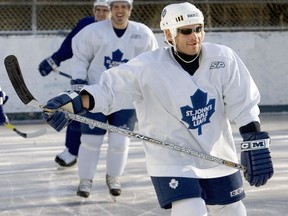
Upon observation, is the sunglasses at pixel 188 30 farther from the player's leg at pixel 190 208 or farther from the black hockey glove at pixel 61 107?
the player's leg at pixel 190 208

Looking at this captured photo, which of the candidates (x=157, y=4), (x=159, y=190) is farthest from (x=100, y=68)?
(x=157, y=4)

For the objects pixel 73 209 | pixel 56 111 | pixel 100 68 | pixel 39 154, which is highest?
pixel 56 111

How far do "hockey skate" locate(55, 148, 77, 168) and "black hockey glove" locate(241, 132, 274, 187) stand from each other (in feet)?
12.3

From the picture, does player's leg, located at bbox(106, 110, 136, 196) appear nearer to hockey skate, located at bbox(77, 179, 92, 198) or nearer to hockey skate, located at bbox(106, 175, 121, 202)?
hockey skate, located at bbox(106, 175, 121, 202)

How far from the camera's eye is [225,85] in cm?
440

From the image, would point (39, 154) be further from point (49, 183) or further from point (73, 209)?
point (73, 209)

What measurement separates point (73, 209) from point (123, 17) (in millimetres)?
1395

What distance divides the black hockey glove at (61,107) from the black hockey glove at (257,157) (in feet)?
2.47

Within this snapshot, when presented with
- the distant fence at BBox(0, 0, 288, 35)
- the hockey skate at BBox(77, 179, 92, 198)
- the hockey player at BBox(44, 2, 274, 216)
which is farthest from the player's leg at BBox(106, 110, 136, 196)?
the distant fence at BBox(0, 0, 288, 35)

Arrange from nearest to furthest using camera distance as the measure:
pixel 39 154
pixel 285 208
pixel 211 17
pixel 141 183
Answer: pixel 285 208 < pixel 141 183 < pixel 39 154 < pixel 211 17

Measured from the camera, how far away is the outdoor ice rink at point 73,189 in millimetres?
6324

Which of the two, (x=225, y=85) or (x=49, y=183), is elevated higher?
(x=225, y=85)

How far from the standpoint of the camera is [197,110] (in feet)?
14.3

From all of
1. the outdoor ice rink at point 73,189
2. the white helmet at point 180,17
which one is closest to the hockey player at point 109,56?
the outdoor ice rink at point 73,189
